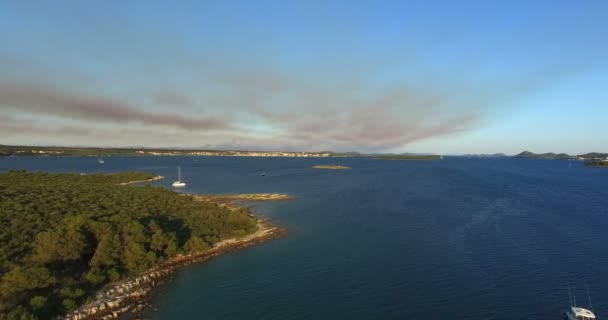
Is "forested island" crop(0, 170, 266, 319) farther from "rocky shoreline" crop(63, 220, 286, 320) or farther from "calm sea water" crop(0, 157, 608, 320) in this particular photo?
"calm sea water" crop(0, 157, 608, 320)

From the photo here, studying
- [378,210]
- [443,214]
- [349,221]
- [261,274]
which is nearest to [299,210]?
[349,221]

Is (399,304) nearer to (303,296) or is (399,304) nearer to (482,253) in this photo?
(303,296)

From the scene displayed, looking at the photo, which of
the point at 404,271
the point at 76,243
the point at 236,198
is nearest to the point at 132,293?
the point at 76,243

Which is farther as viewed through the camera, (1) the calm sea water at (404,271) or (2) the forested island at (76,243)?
(1) the calm sea water at (404,271)

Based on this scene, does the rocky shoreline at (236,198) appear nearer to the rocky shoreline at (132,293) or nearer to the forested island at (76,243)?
the forested island at (76,243)

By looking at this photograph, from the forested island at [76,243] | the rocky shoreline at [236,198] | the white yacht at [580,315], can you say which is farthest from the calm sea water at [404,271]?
the rocky shoreline at [236,198]
